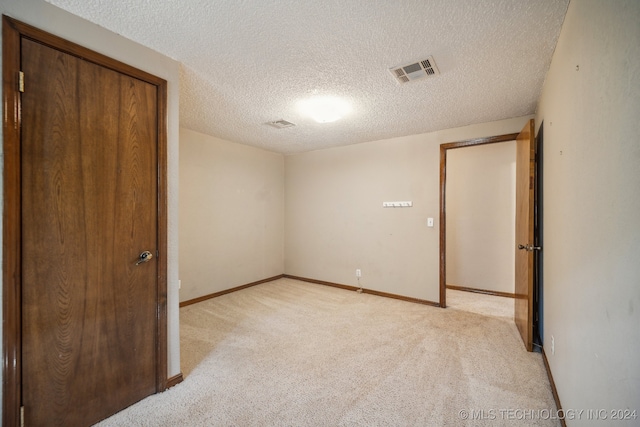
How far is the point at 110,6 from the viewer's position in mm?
1492

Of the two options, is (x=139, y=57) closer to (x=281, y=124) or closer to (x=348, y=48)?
(x=348, y=48)

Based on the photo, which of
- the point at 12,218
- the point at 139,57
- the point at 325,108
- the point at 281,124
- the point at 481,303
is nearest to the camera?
the point at 12,218

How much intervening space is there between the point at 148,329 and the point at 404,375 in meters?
1.89

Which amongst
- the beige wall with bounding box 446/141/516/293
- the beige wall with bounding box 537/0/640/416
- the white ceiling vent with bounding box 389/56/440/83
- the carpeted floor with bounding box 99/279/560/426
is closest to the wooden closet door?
the carpeted floor with bounding box 99/279/560/426

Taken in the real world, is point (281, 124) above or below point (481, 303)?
above

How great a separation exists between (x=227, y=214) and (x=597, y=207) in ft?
13.5

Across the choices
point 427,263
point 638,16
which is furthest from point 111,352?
point 427,263

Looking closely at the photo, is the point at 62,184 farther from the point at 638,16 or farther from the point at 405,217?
the point at 405,217

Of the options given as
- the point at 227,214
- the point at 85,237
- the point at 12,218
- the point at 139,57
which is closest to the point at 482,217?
the point at 227,214

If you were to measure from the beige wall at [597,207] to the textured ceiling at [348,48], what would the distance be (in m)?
0.35

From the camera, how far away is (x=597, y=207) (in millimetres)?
1098

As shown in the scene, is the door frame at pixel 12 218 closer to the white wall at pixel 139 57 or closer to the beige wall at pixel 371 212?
the white wall at pixel 139 57

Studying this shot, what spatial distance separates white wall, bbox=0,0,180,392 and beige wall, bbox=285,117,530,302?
2.97 m

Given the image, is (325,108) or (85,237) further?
(325,108)
